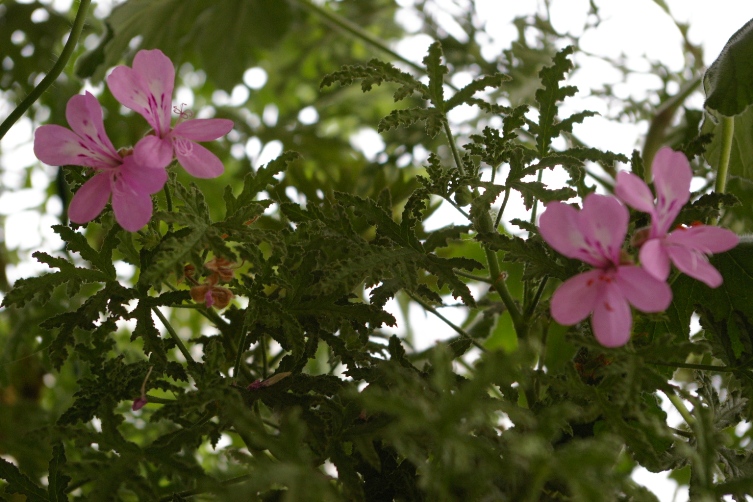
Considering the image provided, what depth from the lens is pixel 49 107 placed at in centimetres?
143

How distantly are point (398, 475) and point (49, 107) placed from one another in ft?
3.96

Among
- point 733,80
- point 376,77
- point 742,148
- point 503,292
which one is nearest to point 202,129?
point 376,77

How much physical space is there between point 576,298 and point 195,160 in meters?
0.26

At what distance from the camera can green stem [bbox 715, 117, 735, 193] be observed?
626 mm

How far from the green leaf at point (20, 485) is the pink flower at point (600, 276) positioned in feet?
1.19

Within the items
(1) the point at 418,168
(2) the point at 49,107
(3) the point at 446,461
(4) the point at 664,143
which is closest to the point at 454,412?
(3) the point at 446,461

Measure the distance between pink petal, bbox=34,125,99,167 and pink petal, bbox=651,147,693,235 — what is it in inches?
13.1

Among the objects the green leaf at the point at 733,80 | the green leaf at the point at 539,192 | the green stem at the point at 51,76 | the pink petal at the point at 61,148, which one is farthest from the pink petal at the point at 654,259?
the green stem at the point at 51,76

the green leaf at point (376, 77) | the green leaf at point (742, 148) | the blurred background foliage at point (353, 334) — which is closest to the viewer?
the blurred background foliage at point (353, 334)

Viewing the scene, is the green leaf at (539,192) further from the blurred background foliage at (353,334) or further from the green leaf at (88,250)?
the green leaf at (88,250)

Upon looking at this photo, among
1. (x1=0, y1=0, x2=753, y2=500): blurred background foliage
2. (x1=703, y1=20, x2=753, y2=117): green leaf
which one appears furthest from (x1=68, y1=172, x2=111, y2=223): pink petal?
(x1=703, y1=20, x2=753, y2=117): green leaf

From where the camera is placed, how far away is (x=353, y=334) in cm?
52

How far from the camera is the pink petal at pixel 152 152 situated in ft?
1.45

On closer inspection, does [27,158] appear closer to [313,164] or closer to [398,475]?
[313,164]
